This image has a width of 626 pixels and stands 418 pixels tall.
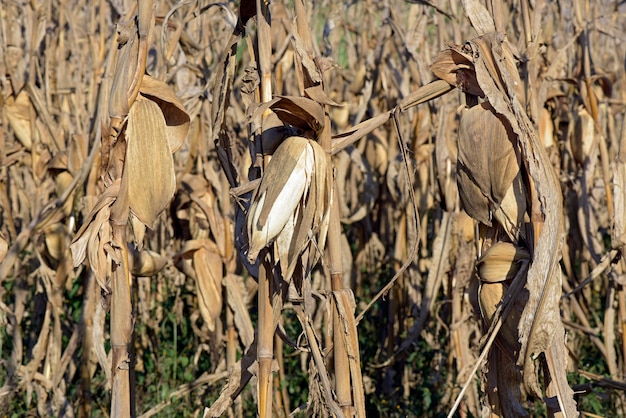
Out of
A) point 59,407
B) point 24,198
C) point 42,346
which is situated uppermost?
point 24,198

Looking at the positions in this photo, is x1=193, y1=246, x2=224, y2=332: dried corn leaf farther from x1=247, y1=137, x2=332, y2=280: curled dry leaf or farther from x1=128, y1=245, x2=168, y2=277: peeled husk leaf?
x1=247, y1=137, x2=332, y2=280: curled dry leaf

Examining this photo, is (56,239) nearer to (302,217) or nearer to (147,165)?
(147,165)

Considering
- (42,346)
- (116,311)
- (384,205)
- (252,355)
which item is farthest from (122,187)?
(384,205)

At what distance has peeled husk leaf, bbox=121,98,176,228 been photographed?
1.01 m

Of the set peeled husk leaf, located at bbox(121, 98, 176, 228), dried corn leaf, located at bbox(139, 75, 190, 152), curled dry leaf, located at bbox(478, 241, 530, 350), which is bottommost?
curled dry leaf, located at bbox(478, 241, 530, 350)

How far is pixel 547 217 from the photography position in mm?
947

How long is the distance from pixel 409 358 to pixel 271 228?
5.32 ft

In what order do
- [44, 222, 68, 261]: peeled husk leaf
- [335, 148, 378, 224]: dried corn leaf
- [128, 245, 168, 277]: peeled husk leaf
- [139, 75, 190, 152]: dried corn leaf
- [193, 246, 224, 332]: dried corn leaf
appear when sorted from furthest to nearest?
[335, 148, 378, 224]: dried corn leaf, [44, 222, 68, 261]: peeled husk leaf, [193, 246, 224, 332]: dried corn leaf, [128, 245, 168, 277]: peeled husk leaf, [139, 75, 190, 152]: dried corn leaf

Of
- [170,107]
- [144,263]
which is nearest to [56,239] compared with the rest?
[144,263]

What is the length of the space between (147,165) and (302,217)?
0.22m

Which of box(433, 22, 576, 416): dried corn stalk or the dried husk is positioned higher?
the dried husk

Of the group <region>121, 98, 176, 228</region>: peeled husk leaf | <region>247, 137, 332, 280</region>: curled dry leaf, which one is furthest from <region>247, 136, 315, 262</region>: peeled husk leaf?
<region>121, 98, 176, 228</region>: peeled husk leaf

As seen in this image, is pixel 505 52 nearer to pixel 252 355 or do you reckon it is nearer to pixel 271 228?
pixel 271 228

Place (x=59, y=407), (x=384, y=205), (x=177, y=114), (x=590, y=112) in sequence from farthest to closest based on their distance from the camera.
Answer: (x=384, y=205), (x=590, y=112), (x=59, y=407), (x=177, y=114)
